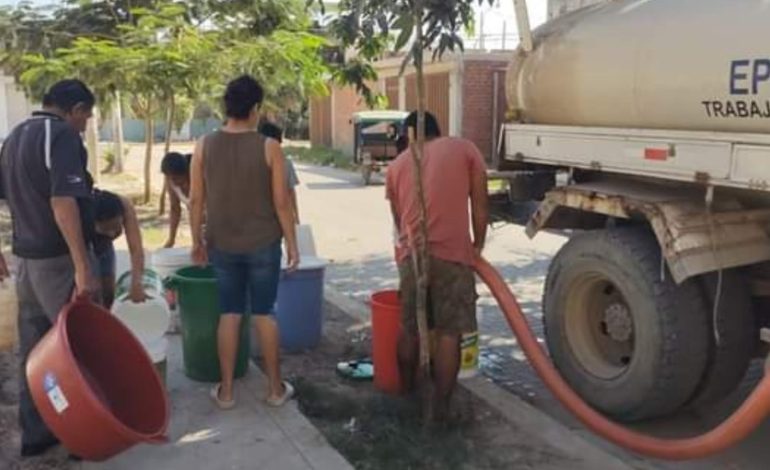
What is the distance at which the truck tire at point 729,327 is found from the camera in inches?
171

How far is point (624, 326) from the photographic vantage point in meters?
4.73

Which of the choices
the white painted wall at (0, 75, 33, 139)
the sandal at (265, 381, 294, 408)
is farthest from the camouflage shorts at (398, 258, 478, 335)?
the white painted wall at (0, 75, 33, 139)

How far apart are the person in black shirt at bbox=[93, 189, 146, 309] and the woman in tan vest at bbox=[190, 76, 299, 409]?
39 cm

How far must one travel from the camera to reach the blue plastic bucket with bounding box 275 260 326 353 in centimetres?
561

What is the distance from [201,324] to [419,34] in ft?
7.11

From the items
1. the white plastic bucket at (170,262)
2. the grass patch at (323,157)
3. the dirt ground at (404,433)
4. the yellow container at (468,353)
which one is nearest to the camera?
the dirt ground at (404,433)

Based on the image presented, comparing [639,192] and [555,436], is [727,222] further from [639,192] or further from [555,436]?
[555,436]

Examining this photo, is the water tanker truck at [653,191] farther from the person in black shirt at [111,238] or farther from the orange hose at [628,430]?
the person in black shirt at [111,238]

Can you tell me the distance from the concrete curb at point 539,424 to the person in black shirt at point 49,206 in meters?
2.27

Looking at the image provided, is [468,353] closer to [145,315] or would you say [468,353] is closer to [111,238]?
[145,315]

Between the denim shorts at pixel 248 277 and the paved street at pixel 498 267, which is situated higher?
the denim shorts at pixel 248 277

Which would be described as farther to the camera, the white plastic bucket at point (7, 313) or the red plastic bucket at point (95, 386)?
the white plastic bucket at point (7, 313)

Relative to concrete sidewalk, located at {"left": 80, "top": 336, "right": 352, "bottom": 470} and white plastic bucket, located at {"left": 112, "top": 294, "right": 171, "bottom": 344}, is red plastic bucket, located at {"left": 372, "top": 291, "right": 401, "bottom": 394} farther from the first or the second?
white plastic bucket, located at {"left": 112, "top": 294, "right": 171, "bottom": 344}

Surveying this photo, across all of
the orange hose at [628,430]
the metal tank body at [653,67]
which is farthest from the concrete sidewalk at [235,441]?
the metal tank body at [653,67]
